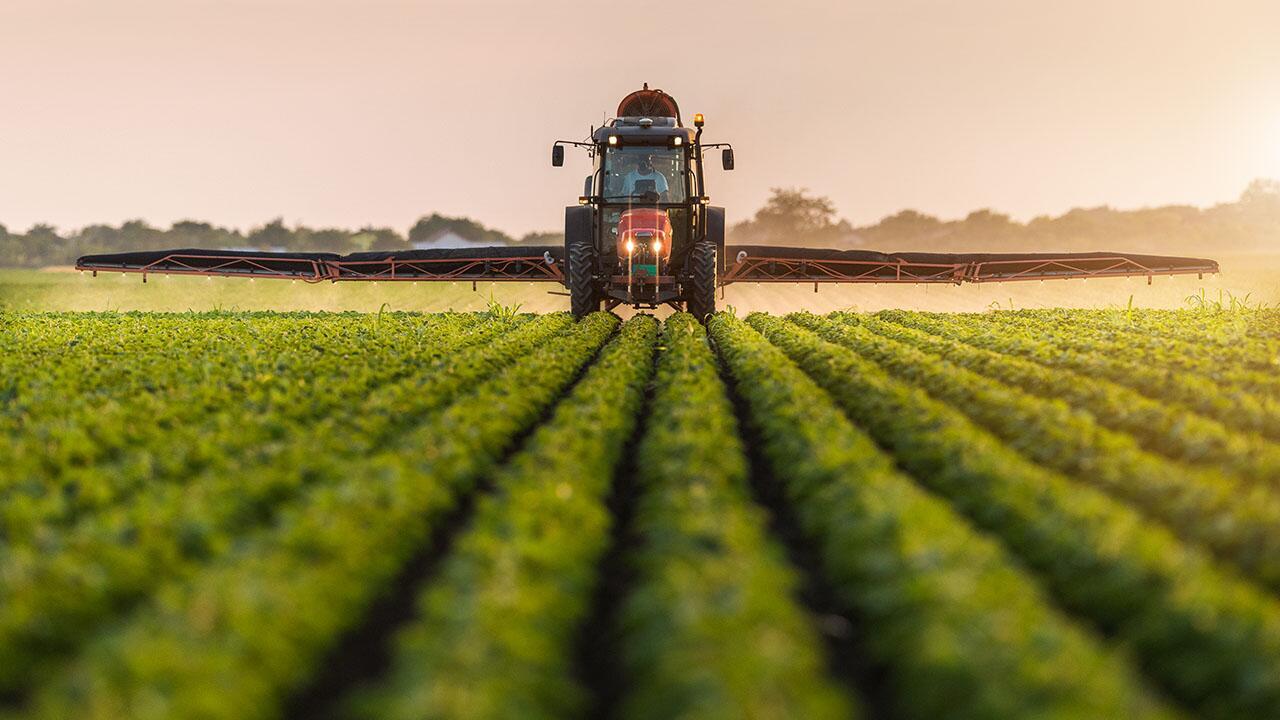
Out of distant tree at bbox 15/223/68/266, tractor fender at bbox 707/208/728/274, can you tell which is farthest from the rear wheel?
distant tree at bbox 15/223/68/266

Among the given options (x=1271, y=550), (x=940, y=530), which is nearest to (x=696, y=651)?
(x=940, y=530)

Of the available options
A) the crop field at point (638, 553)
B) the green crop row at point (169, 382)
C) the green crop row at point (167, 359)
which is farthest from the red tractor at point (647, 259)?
the crop field at point (638, 553)

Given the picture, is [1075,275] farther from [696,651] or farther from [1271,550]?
[696,651]

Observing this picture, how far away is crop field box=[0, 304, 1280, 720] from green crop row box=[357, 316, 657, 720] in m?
0.02

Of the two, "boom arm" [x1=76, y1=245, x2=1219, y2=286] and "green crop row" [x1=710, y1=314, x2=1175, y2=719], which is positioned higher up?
"boom arm" [x1=76, y1=245, x2=1219, y2=286]

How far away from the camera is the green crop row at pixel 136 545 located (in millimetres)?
3912

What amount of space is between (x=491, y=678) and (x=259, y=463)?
358 centimetres

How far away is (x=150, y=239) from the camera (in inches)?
2864

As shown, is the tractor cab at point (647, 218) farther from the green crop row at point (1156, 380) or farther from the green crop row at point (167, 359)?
the green crop row at point (1156, 380)

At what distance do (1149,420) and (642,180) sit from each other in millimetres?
12936

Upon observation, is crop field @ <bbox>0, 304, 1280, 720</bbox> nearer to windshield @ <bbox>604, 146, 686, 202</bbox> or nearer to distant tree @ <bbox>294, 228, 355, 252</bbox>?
windshield @ <bbox>604, 146, 686, 202</bbox>

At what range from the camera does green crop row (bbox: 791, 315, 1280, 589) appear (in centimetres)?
494

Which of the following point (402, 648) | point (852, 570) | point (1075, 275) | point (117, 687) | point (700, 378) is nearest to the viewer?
point (117, 687)

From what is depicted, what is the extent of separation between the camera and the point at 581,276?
19516mm
